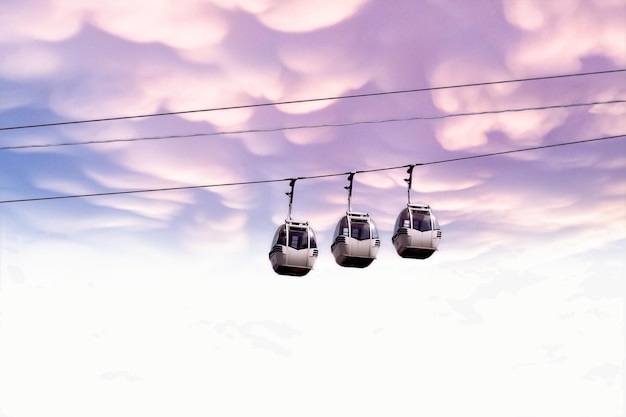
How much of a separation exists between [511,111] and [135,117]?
35.3 ft

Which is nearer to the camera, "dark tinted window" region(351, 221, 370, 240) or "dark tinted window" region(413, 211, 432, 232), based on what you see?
"dark tinted window" region(351, 221, 370, 240)

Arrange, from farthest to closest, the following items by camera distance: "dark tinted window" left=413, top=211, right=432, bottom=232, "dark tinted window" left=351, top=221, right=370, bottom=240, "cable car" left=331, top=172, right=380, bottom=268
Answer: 1. "dark tinted window" left=413, top=211, right=432, bottom=232
2. "dark tinted window" left=351, top=221, right=370, bottom=240
3. "cable car" left=331, top=172, right=380, bottom=268

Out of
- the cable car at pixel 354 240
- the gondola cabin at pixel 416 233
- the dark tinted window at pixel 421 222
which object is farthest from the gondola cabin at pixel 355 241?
the dark tinted window at pixel 421 222

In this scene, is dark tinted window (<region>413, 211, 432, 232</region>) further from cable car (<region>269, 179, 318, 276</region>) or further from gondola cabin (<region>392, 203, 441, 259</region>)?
cable car (<region>269, 179, 318, 276</region>)

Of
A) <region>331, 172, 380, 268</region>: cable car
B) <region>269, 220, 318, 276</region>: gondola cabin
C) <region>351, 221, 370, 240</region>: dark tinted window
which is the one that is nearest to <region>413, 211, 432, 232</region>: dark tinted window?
<region>331, 172, 380, 268</region>: cable car

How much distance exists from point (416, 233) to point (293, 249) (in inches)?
153

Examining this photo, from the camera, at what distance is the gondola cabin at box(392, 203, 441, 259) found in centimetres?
2011

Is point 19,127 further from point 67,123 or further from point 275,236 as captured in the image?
point 275,236

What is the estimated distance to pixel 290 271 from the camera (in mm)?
20156

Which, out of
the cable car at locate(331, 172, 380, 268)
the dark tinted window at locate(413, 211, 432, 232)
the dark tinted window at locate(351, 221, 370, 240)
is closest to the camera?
the cable car at locate(331, 172, 380, 268)

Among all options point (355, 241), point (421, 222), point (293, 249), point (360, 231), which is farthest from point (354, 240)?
point (421, 222)

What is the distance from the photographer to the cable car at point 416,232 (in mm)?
20109

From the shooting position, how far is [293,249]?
19812 millimetres

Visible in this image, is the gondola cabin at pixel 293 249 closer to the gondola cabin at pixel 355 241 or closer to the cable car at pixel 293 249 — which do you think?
the cable car at pixel 293 249
